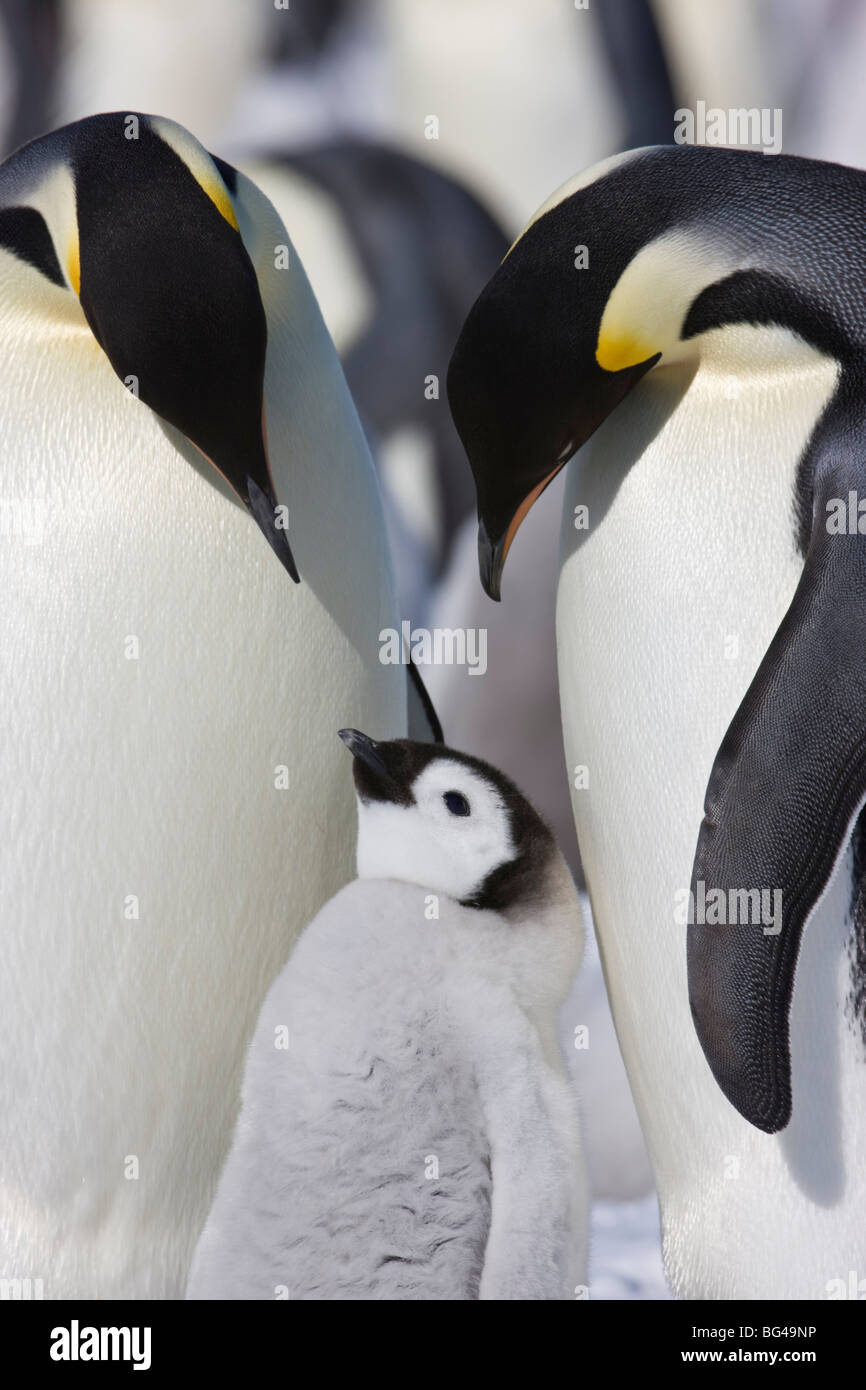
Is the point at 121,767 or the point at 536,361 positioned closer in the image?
the point at 536,361

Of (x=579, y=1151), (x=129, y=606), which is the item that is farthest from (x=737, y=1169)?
(x=129, y=606)

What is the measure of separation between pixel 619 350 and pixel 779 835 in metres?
0.39

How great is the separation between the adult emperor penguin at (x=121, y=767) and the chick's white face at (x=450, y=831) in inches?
8.3

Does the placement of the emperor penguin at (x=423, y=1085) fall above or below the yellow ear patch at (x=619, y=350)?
below

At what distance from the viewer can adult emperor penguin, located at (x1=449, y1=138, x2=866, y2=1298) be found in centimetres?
100

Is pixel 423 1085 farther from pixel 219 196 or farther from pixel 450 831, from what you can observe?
pixel 219 196

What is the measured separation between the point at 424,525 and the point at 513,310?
1.61 metres

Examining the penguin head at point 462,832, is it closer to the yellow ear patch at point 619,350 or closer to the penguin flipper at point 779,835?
the penguin flipper at point 779,835

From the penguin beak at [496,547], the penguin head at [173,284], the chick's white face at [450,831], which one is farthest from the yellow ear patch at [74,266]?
the chick's white face at [450,831]

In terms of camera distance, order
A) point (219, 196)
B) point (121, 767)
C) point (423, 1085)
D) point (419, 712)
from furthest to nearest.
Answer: point (419, 712), point (121, 767), point (219, 196), point (423, 1085)

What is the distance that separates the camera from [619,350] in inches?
42.9

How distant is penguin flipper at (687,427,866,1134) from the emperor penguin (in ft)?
0.37

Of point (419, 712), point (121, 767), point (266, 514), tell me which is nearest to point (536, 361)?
point (266, 514)

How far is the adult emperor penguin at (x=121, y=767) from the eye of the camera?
1.19 m
